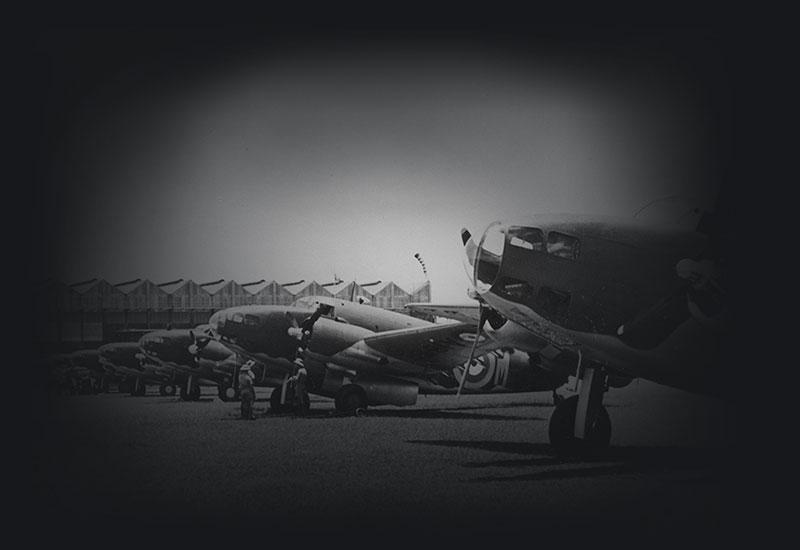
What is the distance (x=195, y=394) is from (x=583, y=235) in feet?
84.3

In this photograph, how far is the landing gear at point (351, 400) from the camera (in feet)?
72.0

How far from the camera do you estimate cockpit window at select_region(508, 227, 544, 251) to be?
9781mm

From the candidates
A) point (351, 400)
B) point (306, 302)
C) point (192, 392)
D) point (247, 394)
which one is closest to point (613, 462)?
point (351, 400)

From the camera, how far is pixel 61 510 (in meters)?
9.02

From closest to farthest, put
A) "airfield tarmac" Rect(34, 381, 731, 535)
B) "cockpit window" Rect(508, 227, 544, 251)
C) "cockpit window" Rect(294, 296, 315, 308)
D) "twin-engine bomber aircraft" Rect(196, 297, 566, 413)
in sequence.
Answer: "airfield tarmac" Rect(34, 381, 731, 535) → "cockpit window" Rect(508, 227, 544, 251) → "twin-engine bomber aircraft" Rect(196, 297, 566, 413) → "cockpit window" Rect(294, 296, 315, 308)

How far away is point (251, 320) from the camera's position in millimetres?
24344

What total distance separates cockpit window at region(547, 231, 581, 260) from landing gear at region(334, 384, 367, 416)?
13.3 m

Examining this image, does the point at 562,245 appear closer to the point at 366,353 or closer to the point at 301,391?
the point at 366,353

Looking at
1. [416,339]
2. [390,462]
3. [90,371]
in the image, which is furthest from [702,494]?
[90,371]

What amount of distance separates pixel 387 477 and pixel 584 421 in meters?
3.19

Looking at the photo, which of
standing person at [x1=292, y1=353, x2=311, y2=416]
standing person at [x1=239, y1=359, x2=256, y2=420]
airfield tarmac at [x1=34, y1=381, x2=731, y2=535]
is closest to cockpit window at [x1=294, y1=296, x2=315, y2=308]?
standing person at [x1=292, y1=353, x2=311, y2=416]

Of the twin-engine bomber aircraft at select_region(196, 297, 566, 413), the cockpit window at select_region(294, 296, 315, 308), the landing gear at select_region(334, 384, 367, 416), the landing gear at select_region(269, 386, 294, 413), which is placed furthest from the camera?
the cockpit window at select_region(294, 296, 315, 308)

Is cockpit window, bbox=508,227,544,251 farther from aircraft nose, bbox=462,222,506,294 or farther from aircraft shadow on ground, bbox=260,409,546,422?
aircraft shadow on ground, bbox=260,409,546,422

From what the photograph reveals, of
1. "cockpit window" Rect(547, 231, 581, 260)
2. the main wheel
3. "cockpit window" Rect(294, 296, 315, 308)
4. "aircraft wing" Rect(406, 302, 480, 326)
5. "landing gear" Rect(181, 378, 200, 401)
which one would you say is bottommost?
"landing gear" Rect(181, 378, 200, 401)
